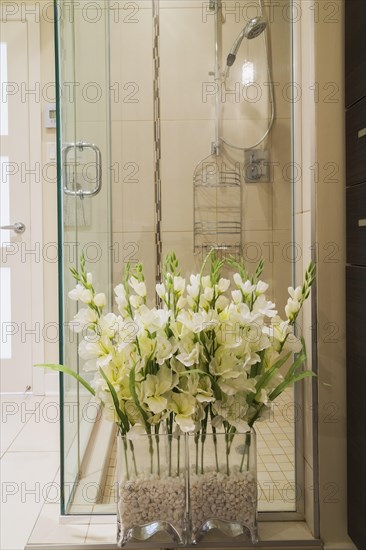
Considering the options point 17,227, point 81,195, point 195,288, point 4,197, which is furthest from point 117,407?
point 4,197

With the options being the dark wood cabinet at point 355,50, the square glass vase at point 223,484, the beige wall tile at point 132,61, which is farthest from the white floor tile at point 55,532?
the dark wood cabinet at point 355,50

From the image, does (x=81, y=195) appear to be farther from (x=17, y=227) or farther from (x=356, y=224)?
(x=17, y=227)

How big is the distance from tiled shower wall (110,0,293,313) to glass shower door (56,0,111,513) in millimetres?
61

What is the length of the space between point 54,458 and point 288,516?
0.90m

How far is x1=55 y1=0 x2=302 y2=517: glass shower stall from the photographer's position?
1.32 meters

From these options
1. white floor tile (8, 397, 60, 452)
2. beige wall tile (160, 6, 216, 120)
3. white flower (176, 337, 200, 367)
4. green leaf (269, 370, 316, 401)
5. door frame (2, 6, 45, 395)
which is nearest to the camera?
white flower (176, 337, 200, 367)

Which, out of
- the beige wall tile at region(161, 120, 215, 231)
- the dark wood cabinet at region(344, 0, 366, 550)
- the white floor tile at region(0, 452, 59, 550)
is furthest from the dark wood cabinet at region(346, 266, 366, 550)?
the white floor tile at region(0, 452, 59, 550)

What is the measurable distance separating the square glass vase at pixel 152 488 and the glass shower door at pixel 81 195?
193 mm

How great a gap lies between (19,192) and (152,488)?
1832mm

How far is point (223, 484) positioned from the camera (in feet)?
3.88

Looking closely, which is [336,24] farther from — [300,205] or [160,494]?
[160,494]

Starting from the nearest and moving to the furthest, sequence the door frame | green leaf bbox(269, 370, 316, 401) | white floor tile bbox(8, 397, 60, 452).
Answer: green leaf bbox(269, 370, 316, 401), white floor tile bbox(8, 397, 60, 452), the door frame

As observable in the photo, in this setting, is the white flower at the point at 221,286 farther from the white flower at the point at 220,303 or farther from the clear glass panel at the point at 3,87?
the clear glass panel at the point at 3,87

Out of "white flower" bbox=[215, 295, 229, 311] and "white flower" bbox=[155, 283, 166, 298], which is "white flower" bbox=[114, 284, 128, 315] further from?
"white flower" bbox=[215, 295, 229, 311]
